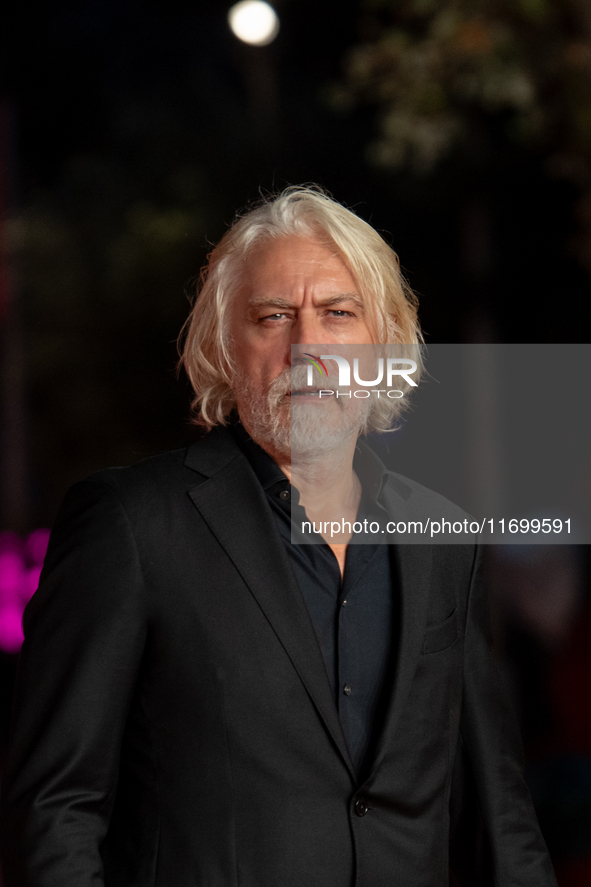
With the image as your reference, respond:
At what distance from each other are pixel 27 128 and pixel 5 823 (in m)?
5.09

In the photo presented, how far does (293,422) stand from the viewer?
1.62 m

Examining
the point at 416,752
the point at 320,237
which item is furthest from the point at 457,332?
the point at 416,752

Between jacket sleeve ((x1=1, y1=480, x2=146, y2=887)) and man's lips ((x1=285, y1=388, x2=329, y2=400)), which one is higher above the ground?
man's lips ((x1=285, y1=388, x2=329, y2=400))

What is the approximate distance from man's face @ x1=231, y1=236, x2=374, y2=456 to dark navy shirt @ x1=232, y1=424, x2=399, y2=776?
7 cm

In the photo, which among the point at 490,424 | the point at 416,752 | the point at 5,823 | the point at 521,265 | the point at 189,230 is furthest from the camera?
the point at 189,230

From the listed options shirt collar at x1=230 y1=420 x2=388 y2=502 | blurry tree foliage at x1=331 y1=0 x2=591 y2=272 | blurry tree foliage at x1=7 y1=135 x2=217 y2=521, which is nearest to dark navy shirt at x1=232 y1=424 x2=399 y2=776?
shirt collar at x1=230 y1=420 x2=388 y2=502

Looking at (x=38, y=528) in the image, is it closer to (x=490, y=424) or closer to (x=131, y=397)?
(x=131, y=397)

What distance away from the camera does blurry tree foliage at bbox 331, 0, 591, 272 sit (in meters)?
3.75

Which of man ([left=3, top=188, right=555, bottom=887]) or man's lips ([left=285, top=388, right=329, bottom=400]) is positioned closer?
man ([left=3, top=188, right=555, bottom=887])

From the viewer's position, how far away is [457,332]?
5.01 m

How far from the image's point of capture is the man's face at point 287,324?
5.35 feet

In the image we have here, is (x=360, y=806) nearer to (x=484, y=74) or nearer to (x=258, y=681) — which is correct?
(x=258, y=681)

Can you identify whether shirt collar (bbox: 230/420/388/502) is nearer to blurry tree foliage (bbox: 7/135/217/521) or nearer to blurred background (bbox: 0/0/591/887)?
blurred background (bbox: 0/0/591/887)

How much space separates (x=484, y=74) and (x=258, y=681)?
3250 mm
